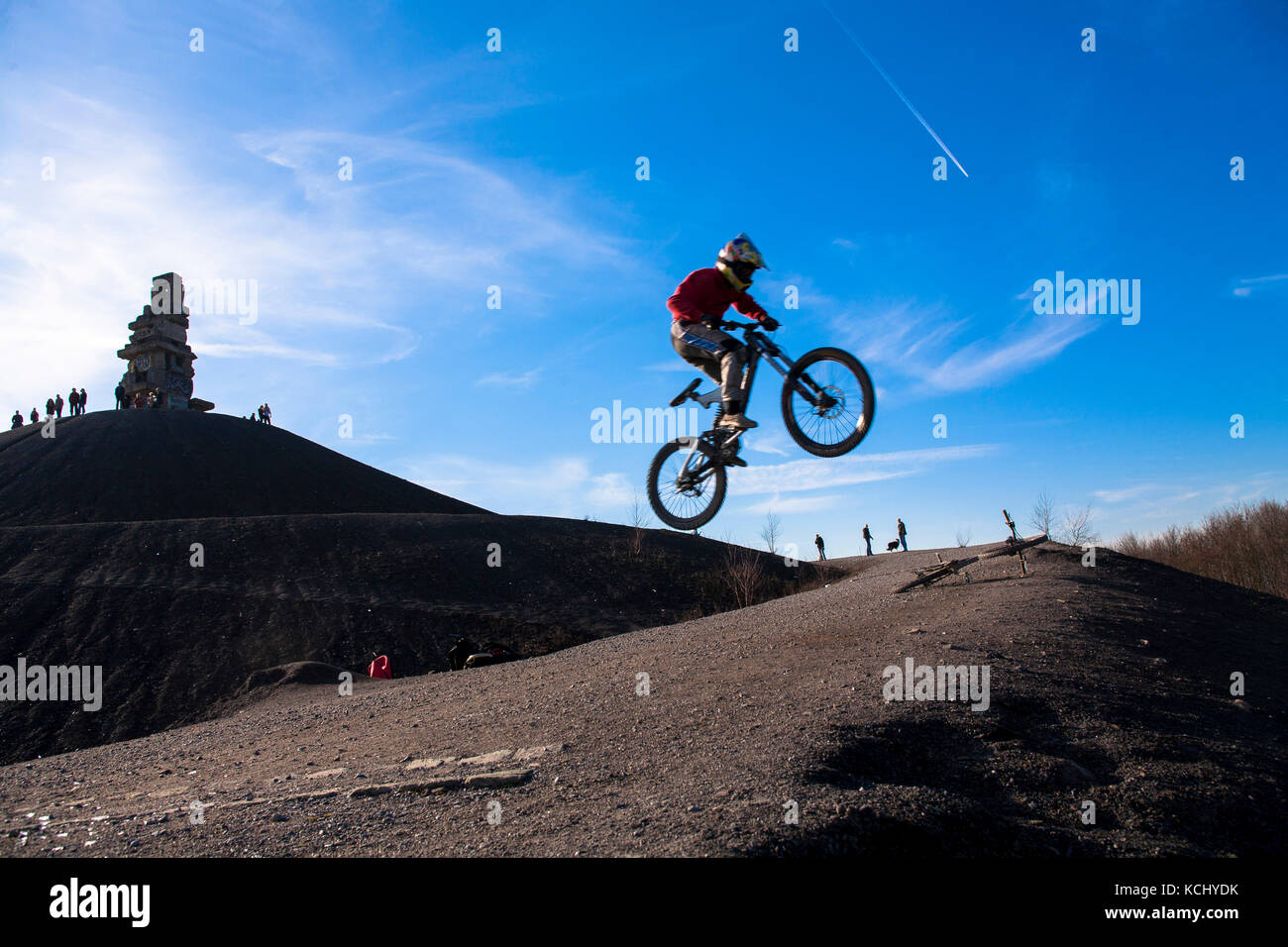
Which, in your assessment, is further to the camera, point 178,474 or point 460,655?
point 178,474

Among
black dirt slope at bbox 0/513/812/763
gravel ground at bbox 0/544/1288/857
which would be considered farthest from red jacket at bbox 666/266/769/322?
black dirt slope at bbox 0/513/812/763

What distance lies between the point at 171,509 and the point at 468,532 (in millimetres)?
26300

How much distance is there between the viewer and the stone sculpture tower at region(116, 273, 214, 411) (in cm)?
7250

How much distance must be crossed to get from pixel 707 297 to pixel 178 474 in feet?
210

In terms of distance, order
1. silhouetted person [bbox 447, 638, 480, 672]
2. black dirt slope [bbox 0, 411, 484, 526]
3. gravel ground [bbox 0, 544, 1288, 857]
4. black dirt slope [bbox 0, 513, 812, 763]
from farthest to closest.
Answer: black dirt slope [bbox 0, 411, 484, 526], black dirt slope [bbox 0, 513, 812, 763], silhouetted person [bbox 447, 638, 480, 672], gravel ground [bbox 0, 544, 1288, 857]

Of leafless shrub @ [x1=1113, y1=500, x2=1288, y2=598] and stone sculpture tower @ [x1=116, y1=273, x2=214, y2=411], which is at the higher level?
stone sculpture tower @ [x1=116, y1=273, x2=214, y2=411]

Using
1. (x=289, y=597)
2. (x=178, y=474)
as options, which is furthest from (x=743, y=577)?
(x=178, y=474)

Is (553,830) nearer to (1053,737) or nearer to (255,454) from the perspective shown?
(1053,737)

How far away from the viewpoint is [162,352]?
74.9 m

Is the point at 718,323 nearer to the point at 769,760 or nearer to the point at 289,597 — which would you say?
the point at 769,760

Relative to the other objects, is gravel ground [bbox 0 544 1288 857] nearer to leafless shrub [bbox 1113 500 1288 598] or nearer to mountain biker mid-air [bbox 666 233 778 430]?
mountain biker mid-air [bbox 666 233 778 430]
